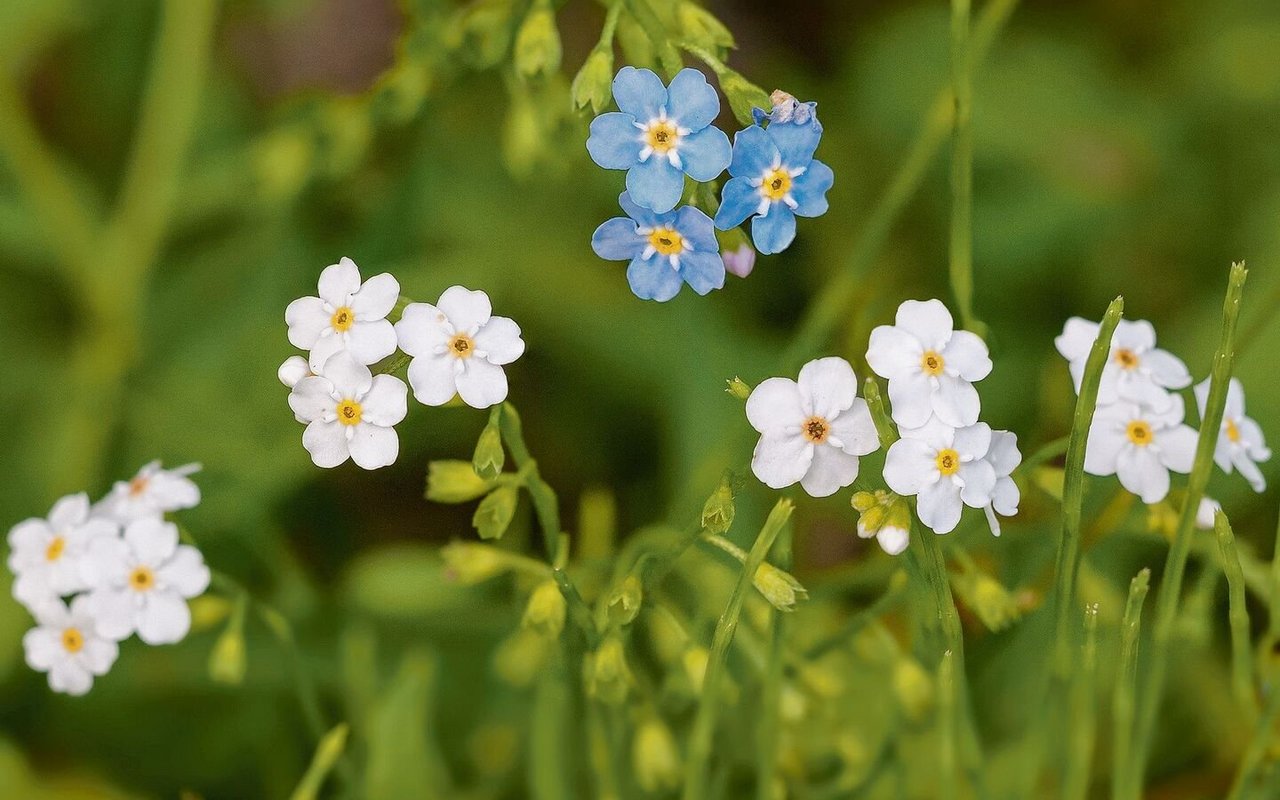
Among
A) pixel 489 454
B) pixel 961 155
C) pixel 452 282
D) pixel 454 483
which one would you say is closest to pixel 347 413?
pixel 489 454

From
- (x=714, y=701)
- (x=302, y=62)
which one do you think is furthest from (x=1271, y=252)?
(x=302, y=62)

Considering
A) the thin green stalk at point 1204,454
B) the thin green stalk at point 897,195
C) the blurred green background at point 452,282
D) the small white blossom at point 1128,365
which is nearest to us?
the thin green stalk at point 1204,454

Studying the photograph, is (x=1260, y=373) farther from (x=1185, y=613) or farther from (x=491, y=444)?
(x=491, y=444)

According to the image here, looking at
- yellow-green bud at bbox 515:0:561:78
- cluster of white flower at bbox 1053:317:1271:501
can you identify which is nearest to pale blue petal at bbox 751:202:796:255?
cluster of white flower at bbox 1053:317:1271:501

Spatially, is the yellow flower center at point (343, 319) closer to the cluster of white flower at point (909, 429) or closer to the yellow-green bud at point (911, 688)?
the cluster of white flower at point (909, 429)

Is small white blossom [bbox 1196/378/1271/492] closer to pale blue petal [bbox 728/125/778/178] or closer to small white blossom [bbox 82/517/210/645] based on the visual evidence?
pale blue petal [bbox 728/125/778/178]

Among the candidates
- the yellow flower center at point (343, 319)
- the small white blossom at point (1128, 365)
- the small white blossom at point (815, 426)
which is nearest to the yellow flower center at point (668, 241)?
the small white blossom at point (815, 426)
